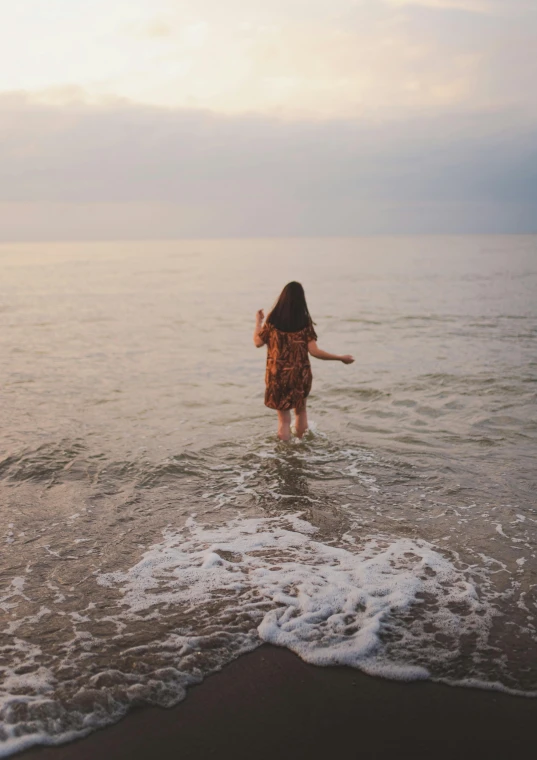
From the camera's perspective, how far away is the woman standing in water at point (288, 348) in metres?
7.33

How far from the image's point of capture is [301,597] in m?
4.36

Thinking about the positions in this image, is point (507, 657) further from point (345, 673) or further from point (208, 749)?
point (208, 749)

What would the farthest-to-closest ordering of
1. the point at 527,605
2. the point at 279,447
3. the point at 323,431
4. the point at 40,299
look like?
the point at 40,299 → the point at 323,431 → the point at 279,447 → the point at 527,605

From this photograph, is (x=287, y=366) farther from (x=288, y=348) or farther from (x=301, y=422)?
(x=301, y=422)

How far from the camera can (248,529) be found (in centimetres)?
562

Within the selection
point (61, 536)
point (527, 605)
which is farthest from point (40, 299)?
point (527, 605)

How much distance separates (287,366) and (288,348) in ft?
0.71

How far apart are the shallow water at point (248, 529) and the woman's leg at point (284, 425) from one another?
225mm

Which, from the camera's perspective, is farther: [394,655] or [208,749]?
[394,655]

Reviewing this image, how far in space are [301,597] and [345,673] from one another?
839 mm

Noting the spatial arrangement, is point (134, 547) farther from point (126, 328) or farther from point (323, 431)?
point (126, 328)

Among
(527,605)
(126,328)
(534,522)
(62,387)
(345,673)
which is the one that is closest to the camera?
(345,673)

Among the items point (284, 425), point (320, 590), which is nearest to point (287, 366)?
point (284, 425)

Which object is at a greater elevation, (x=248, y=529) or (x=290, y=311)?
(x=290, y=311)
